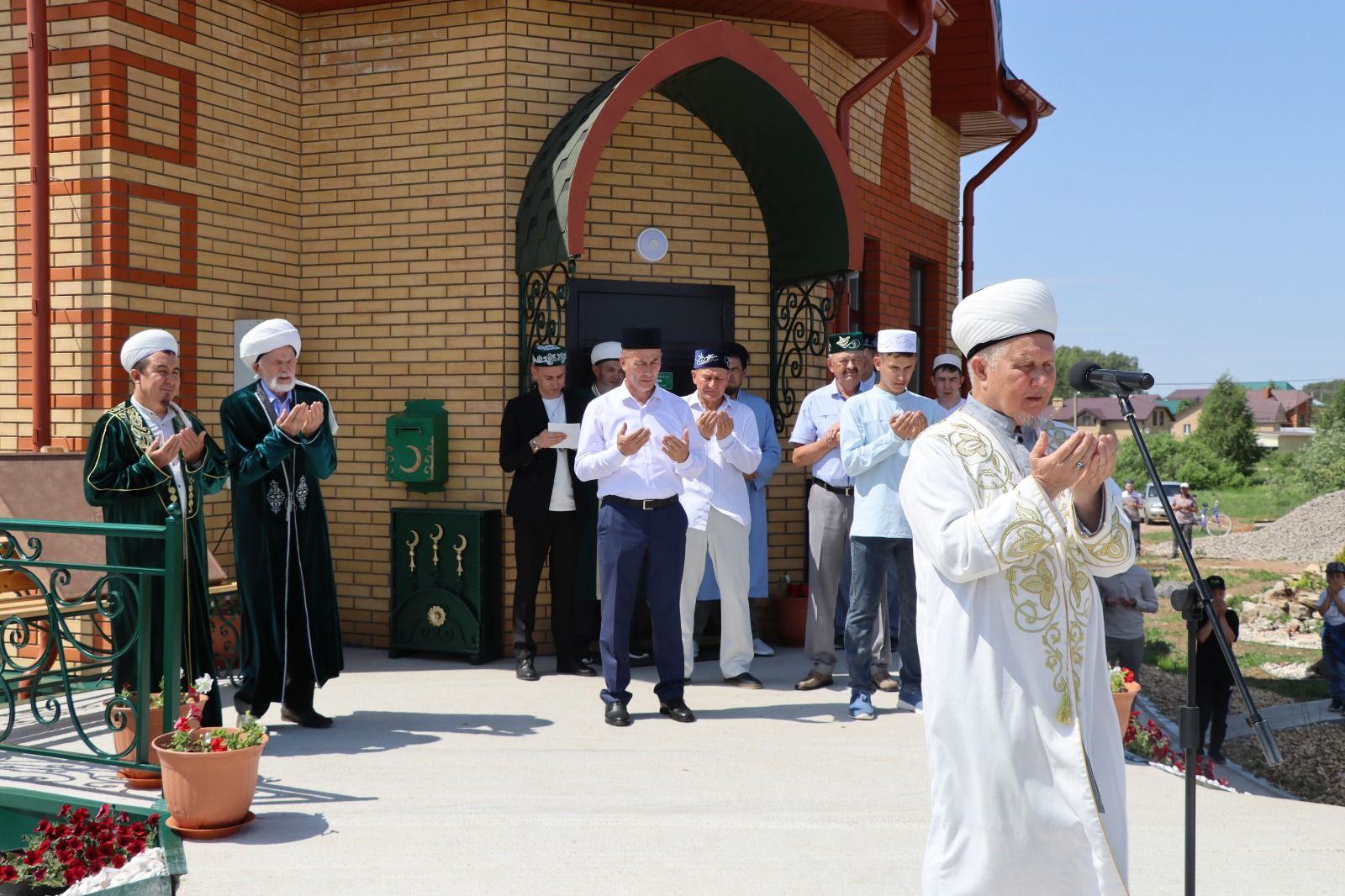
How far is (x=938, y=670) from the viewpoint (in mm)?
3039

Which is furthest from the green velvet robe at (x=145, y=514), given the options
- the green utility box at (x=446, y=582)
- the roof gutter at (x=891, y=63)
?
the roof gutter at (x=891, y=63)

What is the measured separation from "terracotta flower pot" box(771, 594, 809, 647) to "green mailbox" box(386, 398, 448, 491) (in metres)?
2.48

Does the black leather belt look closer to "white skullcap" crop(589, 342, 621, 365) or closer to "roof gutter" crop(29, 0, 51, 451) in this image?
"white skullcap" crop(589, 342, 621, 365)

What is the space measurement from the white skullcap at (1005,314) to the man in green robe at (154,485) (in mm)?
3597

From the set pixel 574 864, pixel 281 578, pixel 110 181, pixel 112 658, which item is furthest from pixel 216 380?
pixel 574 864

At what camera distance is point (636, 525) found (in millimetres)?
6453

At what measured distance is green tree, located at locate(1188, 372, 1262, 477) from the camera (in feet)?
228

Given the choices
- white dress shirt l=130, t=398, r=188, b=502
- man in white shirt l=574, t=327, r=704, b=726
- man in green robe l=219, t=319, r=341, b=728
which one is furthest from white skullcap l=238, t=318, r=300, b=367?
man in white shirt l=574, t=327, r=704, b=726

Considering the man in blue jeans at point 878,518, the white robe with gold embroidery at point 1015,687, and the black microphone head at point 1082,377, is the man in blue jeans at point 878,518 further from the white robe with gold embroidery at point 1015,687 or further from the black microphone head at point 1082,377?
the white robe with gold embroidery at point 1015,687

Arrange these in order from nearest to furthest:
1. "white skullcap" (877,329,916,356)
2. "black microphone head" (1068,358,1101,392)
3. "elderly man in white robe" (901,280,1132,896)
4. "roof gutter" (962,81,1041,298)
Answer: "elderly man in white robe" (901,280,1132,896) < "black microphone head" (1068,358,1101,392) < "white skullcap" (877,329,916,356) < "roof gutter" (962,81,1041,298)

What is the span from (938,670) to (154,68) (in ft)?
21.5

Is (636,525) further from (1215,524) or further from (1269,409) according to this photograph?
(1269,409)

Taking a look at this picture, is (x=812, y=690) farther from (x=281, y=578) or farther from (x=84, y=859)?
(x=84, y=859)

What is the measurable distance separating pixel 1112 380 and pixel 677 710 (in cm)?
352
